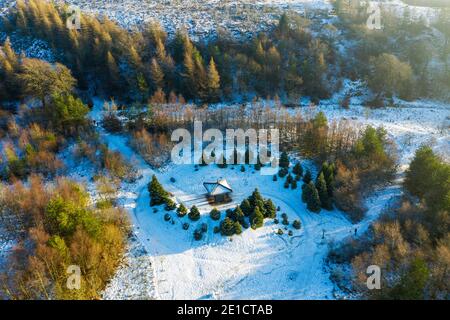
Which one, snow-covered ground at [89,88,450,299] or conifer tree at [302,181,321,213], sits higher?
conifer tree at [302,181,321,213]

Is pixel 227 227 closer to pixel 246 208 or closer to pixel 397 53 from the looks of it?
pixel 246 208

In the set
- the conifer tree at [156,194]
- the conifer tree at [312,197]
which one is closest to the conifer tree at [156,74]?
the conifer tree at [156,194]

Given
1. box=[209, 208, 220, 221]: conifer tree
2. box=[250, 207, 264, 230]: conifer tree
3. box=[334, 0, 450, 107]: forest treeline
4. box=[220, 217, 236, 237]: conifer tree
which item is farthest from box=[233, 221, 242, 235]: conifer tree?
box=[334, 0, 450, 107]: forest treeline

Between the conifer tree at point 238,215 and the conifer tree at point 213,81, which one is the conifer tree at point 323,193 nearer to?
the conifer tree at point 238,215

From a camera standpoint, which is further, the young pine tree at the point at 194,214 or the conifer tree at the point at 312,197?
the conifer tree at the point at 312,197

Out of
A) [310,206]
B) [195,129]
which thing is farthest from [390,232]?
[195,129]

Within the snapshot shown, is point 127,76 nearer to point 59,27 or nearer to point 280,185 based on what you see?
point 59,27

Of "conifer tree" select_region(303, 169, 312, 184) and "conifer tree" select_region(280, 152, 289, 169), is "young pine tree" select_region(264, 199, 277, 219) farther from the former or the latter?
"conifer tree" select_region(280, 152, 289, 169)

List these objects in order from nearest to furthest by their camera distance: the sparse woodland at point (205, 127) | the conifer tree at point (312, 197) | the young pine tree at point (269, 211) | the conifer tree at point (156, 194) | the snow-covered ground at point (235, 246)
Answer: the sparse woodland at point (205, 127) → the snow-covered ground at point (235, 246) → the young pine tree at point (269, 211) → the conifer tree at point (312, 197) → the conifer tree at point (156, 194)
